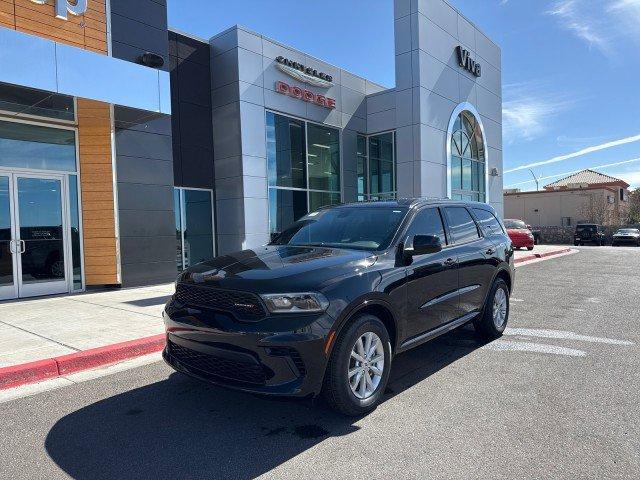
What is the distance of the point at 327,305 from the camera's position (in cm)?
352

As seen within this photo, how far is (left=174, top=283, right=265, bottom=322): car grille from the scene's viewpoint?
3484 millimetres

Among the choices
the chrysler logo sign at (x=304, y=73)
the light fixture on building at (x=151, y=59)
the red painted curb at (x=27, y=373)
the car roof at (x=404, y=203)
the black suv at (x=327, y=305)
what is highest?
the chrysler logo sign at (x=304, y=73)

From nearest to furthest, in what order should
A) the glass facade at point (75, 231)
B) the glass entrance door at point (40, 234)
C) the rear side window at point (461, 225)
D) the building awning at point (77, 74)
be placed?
the rear side window at point (461, 225) → the building awning at point (77, 74) → the glass entrance door at point (40, 234) → the glass facade at point (75, 231)

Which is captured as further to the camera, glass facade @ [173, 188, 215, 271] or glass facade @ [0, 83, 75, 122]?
glass facade @ [173, 188, 215, 271]

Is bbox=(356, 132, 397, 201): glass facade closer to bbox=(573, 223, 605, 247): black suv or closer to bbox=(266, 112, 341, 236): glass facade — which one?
bbox=(266, 112, 341, 236): glass facade

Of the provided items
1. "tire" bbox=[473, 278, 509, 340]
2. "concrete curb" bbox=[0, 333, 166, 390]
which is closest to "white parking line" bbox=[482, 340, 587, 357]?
"tire" bbox=[473, 278, 509, 340]

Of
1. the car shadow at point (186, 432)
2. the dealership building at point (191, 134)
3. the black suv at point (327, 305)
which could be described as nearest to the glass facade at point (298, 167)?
the dealership building at point (191, 134)

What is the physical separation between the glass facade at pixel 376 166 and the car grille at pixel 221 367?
51.5ft

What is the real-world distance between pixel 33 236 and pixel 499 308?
8.95m

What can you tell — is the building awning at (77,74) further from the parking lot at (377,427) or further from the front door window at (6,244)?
the parking lot at (377,427)

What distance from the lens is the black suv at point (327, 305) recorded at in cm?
339

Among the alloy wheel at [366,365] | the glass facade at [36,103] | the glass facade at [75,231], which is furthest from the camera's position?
the glass facade at [75,231]

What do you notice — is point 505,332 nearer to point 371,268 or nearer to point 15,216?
point 371,268

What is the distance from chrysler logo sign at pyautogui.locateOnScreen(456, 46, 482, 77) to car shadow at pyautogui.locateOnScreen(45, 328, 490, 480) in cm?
1724
